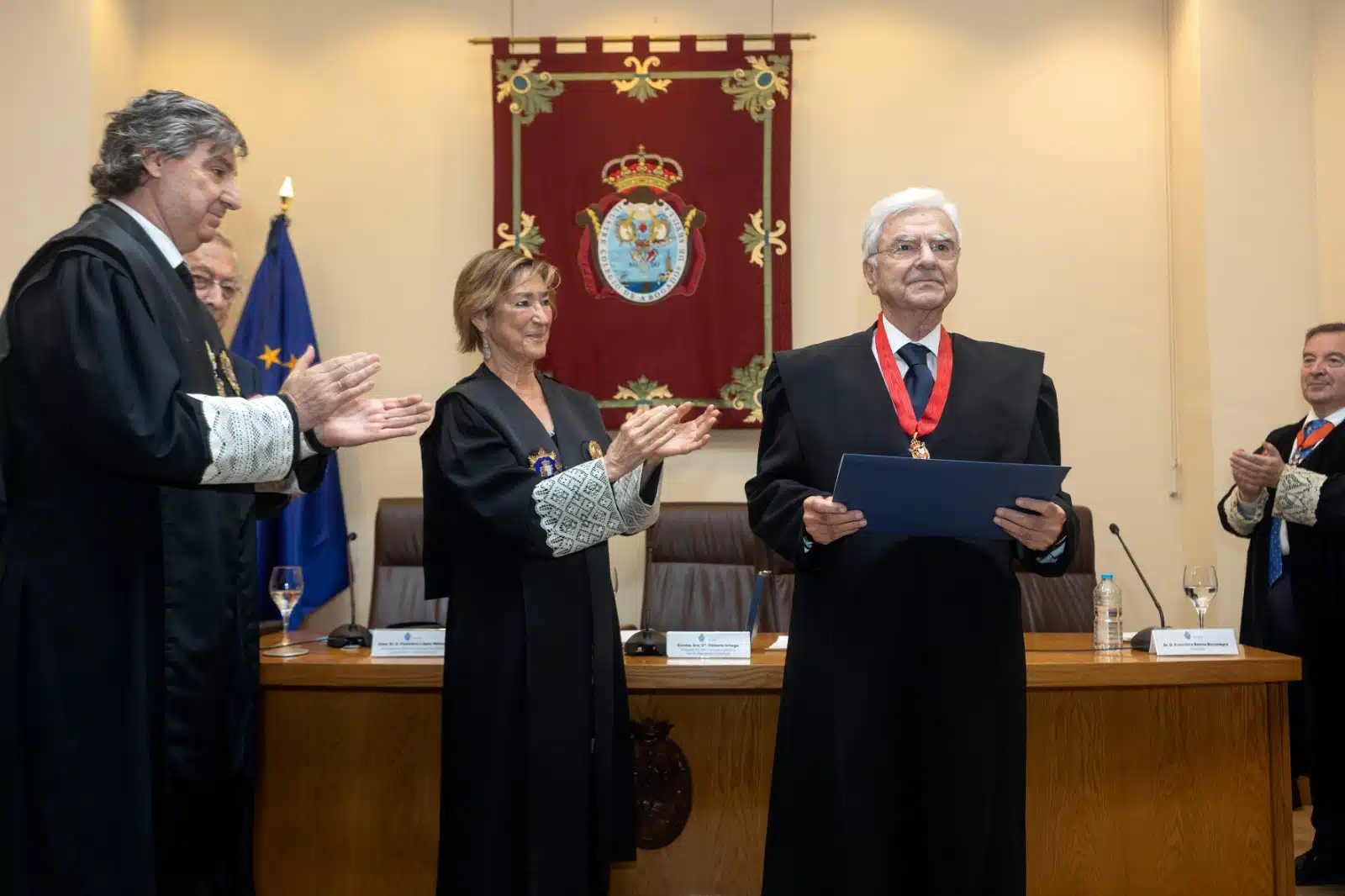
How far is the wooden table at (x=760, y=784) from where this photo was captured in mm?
2664

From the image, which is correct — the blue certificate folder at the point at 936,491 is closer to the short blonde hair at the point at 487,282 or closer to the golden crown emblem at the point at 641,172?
the short blonde hair at the point at 487,282

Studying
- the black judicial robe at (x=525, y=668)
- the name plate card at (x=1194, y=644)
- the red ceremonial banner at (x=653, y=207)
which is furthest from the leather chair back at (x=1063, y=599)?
the black judicial robe at (x=525, y=668)

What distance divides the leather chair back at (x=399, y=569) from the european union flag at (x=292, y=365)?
56 centimetres

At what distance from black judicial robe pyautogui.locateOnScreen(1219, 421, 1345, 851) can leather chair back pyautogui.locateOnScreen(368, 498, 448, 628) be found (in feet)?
9.10

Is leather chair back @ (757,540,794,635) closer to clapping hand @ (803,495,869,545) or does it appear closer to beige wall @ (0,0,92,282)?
clapping hand @ (803,495,869,545)

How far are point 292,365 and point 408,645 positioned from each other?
7.24 ft

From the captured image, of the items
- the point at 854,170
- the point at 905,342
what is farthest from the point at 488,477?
the point at 854,170

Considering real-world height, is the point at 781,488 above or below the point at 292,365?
below

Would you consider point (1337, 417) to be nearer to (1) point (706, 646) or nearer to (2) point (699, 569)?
(2) point (699, 569)

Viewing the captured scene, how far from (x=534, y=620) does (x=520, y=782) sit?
323mm

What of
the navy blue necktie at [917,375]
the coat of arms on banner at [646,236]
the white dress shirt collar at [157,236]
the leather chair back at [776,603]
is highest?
the coat of arms on banner at [646,236]

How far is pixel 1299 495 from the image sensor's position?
341 cm

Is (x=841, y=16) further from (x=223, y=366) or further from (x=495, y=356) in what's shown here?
(x=223, y=366)

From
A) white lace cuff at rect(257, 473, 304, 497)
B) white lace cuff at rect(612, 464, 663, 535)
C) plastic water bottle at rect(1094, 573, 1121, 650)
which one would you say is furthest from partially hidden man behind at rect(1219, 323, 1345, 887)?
white lace cuff at rect(257, 473, 304, 497)
